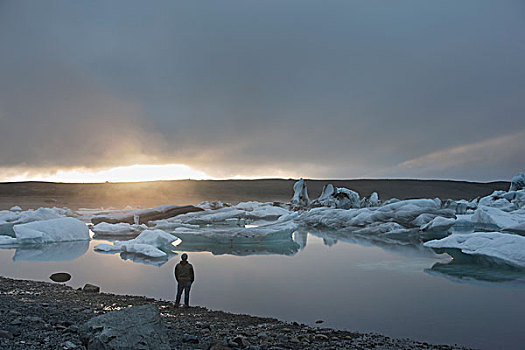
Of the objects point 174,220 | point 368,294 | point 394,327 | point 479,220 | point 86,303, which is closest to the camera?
point 394,327

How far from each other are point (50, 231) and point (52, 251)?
130cm

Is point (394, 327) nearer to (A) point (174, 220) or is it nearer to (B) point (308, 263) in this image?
(B) point (308, 263)

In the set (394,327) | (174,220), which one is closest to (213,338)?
(394,327)

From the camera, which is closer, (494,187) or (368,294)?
(368,294)

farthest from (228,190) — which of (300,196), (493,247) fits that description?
(493,247)

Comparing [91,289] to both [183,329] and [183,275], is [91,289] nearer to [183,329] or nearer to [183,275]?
[183,275]

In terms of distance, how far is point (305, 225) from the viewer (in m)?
17.8

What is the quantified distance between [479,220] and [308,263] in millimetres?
9775

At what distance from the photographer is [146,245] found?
30.3 feet

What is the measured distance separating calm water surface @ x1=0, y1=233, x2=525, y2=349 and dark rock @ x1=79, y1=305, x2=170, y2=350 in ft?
6.84

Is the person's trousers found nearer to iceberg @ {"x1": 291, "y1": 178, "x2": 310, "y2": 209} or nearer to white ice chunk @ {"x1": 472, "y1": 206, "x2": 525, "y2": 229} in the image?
white ice chunk @ {"x1": 472, "y1": 206, "x2": 525, "y2": 229}

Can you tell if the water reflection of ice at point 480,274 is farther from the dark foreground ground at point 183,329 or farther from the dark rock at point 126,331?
the dark rock at point 126,331

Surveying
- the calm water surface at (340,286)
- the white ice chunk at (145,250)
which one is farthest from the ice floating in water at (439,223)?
the white ice chunk at (145,250)

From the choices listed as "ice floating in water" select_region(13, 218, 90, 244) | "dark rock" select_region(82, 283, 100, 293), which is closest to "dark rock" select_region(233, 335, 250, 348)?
"dark rock" select_region(82, 283, 100, 293)
